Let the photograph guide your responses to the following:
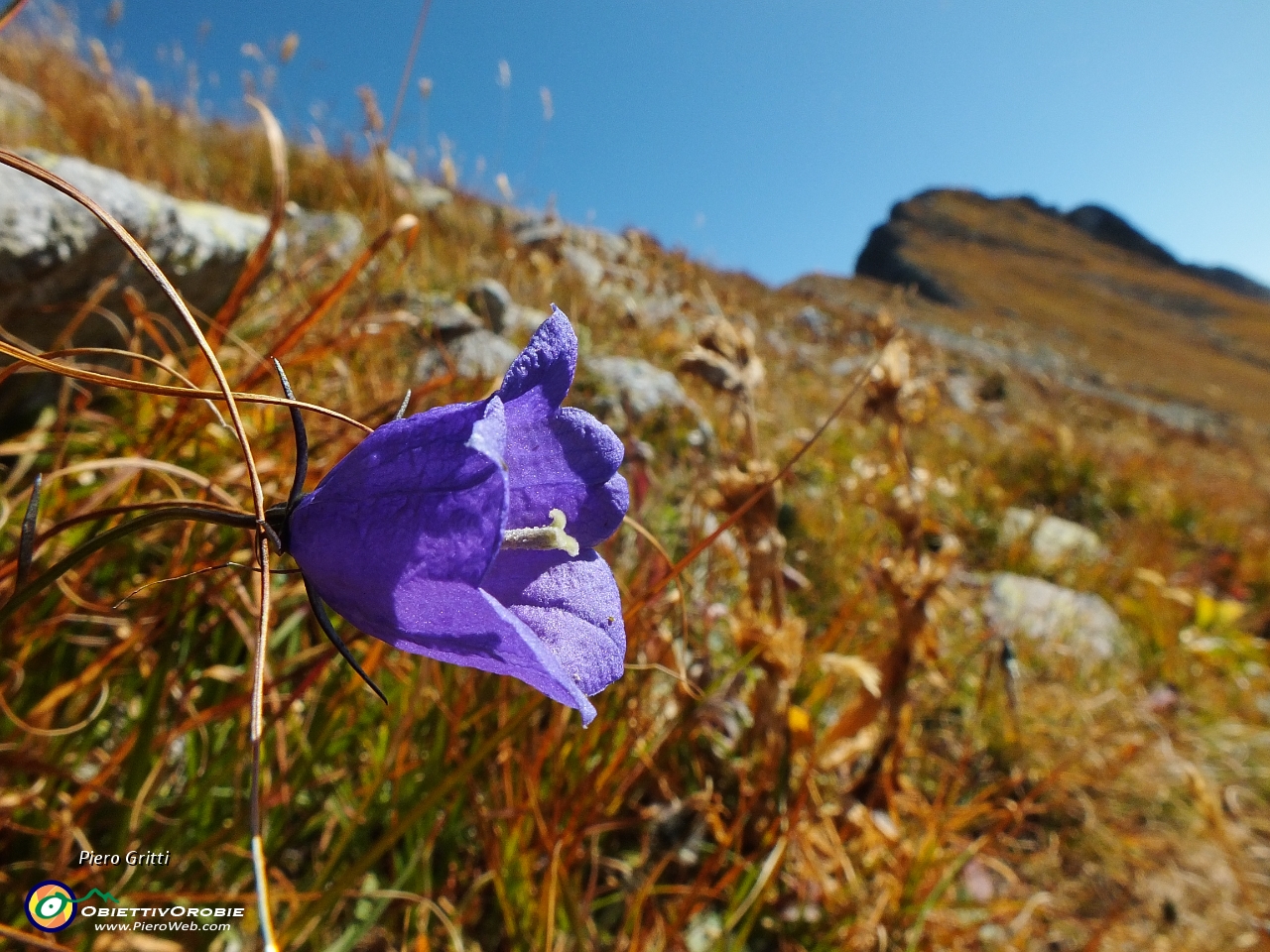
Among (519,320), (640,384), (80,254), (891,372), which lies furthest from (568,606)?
(519,320)

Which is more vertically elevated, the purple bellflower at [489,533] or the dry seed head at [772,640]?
the purple bellflower at [489,533]

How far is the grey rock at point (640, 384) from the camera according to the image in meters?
3.66

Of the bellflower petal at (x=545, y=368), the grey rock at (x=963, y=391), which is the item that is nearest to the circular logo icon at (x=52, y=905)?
the bellflower petal at (x=545, y=368)

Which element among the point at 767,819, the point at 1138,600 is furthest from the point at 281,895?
the point at 1138,600

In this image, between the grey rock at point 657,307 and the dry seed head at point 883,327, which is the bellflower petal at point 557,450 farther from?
the grey rock at point 657,307

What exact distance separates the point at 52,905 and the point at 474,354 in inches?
106

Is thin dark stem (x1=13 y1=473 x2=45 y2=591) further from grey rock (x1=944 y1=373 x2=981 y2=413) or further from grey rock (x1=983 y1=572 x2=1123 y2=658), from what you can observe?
grey rock (x1=944 y1=373 x2=981 y2=413)

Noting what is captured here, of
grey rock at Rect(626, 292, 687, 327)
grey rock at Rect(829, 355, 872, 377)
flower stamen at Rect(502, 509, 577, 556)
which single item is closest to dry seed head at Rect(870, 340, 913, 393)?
flower stamen at Rect(502, 509, 577, 556)

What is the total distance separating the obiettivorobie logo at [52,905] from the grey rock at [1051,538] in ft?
15.9

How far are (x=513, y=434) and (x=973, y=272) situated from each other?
134ft

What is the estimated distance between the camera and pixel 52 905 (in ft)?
3.58

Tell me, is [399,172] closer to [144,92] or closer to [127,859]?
[144,92]

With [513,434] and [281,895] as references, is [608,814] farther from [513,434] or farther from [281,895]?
[513,434]

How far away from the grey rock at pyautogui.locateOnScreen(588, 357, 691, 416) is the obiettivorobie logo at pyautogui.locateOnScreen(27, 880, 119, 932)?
8.86ft
